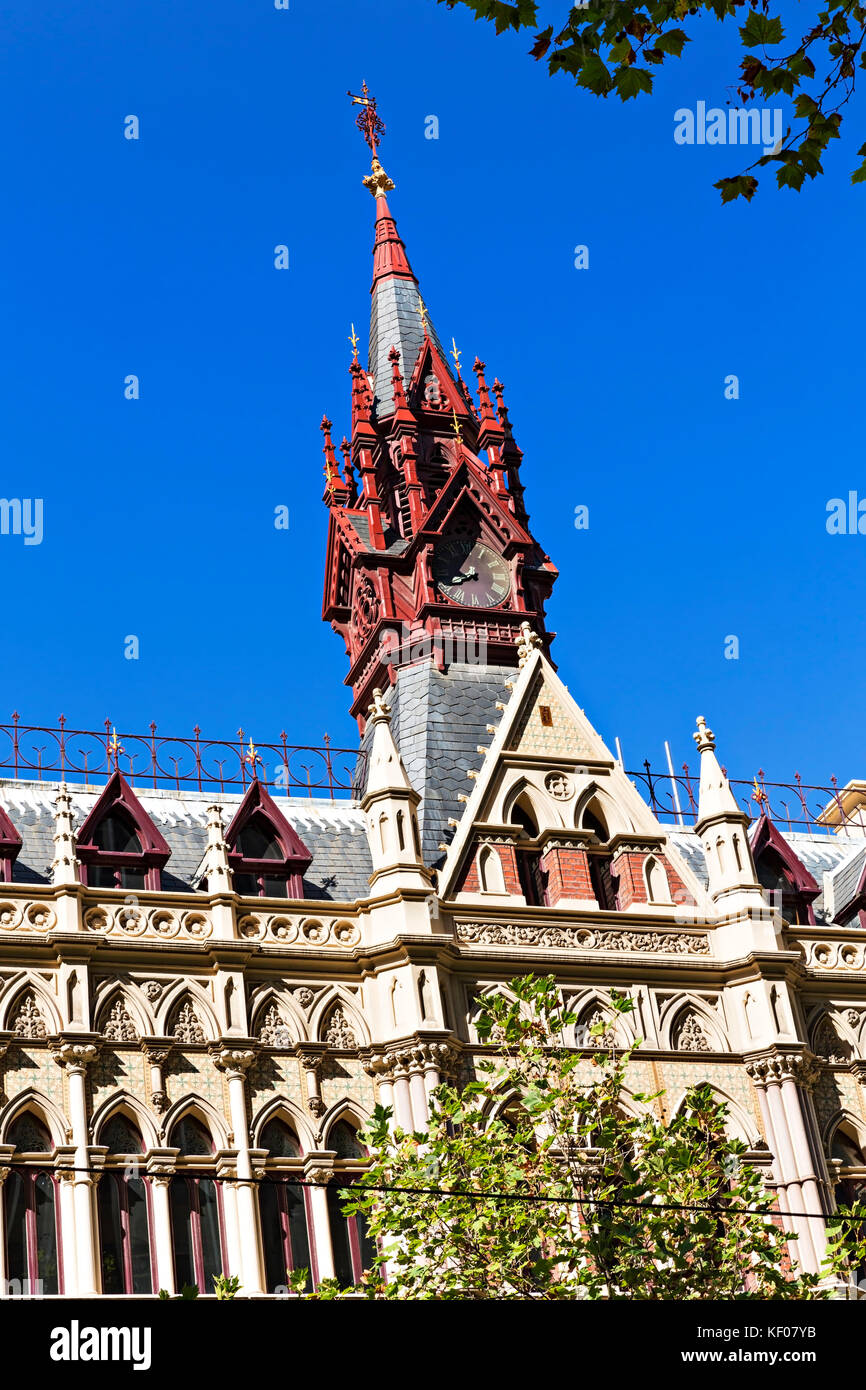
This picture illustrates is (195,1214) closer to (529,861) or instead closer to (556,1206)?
(556,1206)

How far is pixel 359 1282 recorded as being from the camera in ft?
88.6

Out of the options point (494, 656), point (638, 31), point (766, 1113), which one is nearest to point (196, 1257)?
point (766, 1113)

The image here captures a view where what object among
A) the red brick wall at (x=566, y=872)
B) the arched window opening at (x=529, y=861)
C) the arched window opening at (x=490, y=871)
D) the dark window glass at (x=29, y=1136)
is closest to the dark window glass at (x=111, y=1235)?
the dark window glass at (x=29, y=1136)

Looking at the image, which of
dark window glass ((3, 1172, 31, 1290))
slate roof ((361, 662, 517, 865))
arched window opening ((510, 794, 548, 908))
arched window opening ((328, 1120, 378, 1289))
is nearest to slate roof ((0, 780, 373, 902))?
slate roof ((361, 662, 517, 865))

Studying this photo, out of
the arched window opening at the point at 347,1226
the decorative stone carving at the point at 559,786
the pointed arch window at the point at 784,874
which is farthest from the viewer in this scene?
the pointed arch window at the point at 784,874

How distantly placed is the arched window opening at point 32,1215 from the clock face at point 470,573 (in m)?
16.0

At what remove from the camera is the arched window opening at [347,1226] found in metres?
27.5

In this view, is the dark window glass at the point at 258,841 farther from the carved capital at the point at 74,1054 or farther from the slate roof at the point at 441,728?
the carved capital at the point at 74,1054

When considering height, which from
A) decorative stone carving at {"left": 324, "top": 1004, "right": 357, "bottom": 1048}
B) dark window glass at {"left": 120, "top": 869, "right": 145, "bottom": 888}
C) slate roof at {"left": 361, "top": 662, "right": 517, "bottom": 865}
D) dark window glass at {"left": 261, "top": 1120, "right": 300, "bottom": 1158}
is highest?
slate roof at {"left": 361, "top": 662, "right": 517, "bottom": 865}

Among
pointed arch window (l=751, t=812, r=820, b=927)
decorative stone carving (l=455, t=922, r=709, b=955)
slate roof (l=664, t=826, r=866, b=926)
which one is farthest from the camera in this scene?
slate roof (l=664, t=826, r=866, b=926)

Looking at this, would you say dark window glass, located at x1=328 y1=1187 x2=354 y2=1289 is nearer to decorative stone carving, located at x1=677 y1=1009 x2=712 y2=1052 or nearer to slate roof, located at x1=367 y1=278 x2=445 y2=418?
decorative stone carving, located at x1=677 y1=1009 x2=712 y2=1052

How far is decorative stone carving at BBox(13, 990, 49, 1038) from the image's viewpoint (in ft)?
90.6

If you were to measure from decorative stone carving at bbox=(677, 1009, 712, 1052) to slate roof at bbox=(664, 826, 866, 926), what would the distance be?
489 centimetres
